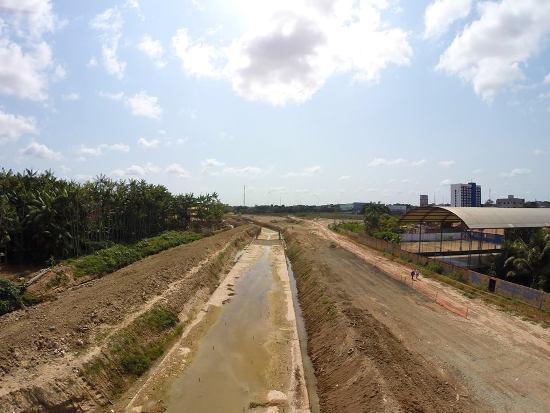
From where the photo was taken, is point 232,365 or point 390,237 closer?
point 232,365

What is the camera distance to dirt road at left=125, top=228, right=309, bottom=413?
699 inches

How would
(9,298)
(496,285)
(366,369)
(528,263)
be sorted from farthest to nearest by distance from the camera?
(528,263) < (496,285) < (9,298) < (366,369)

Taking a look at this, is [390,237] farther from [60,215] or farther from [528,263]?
[60,215]

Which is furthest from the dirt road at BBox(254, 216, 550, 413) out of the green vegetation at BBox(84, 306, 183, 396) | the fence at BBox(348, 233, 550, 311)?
the green vegetation at BBox(84, 306, 183, 396)

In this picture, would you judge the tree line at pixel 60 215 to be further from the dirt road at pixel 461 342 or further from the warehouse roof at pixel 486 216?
the warehouse roof at pixel 486 216

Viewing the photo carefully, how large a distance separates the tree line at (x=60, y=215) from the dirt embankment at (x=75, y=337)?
8330mm

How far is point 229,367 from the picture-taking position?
2155 centimetres

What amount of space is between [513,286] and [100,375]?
1099 inches

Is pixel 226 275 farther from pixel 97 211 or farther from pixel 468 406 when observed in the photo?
pixel 468 406

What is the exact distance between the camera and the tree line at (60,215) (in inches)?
1526

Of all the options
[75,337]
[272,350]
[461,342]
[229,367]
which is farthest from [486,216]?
[75,337]

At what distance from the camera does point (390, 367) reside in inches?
715

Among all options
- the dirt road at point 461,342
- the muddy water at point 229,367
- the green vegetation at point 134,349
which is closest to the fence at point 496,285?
the dirt road at point 461,342

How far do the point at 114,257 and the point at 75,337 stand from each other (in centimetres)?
2358
